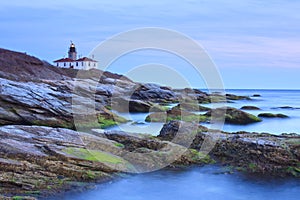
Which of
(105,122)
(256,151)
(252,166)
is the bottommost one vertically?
(252,166)

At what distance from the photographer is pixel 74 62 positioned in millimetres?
90938

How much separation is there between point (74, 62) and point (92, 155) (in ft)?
261

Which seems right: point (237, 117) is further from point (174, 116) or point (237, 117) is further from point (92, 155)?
point (92, 155)

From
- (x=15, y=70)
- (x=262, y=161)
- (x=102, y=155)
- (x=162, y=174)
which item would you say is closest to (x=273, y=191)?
(x=262, y=161)

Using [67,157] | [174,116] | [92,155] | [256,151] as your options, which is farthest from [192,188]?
[174,116]

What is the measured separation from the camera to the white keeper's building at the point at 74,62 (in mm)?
89750

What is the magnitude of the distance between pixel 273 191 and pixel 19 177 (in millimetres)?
8236

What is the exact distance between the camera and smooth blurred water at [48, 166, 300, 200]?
12.0 metres

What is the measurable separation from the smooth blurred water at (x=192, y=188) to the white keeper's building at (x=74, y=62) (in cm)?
7719

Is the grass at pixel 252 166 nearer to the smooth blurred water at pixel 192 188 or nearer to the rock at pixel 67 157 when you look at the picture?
the smooth blurred water at pixel 192 188

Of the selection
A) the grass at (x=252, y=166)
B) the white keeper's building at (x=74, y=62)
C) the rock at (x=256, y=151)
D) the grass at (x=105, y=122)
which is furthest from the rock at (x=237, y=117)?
the white keeper's building at (x=74, y=62)

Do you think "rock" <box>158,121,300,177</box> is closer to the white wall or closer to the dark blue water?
the dark blue water

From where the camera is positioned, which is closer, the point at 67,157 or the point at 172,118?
the point at 67,157

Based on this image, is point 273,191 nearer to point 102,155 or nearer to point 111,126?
point 102,155
